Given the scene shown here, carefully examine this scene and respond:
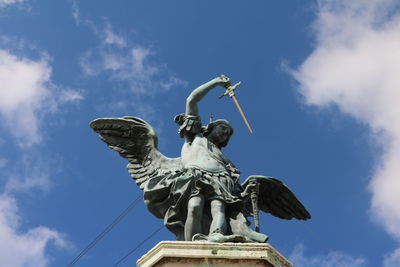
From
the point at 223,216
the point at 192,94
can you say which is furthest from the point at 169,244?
the point at 192,94

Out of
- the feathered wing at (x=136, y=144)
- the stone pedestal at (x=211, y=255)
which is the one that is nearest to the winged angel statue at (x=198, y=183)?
the feathered wing at (x=136, y=144)

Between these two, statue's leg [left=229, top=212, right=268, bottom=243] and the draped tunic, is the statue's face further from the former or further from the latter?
statue's leg [left=229, top=212, right=268, bottom=243]

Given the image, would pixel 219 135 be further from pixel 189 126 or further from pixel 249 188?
pixel 249 188

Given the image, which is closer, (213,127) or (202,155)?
(202,155)

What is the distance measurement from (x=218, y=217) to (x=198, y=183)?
588 mm

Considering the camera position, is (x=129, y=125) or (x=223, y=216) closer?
(x=223, y=216)

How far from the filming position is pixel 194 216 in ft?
27.8

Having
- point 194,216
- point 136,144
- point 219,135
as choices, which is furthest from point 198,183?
point 136,144

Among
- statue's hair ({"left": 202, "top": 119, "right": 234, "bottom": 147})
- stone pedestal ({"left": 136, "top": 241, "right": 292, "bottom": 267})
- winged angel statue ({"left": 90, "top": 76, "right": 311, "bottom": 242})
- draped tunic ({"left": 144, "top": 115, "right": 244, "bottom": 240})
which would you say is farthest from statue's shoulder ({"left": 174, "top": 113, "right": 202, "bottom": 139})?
stone pedestal ({"left": 136, "top": 241, "right": 292, "bottom": 267})

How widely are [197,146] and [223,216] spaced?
155 cm

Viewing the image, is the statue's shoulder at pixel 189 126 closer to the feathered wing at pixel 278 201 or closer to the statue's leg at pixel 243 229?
the feathered wing at pixel 278 201

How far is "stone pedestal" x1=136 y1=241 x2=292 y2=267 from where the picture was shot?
24.4 feet

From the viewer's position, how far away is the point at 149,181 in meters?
9.23

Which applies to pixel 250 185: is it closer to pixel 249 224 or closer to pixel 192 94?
pixel 249 224
